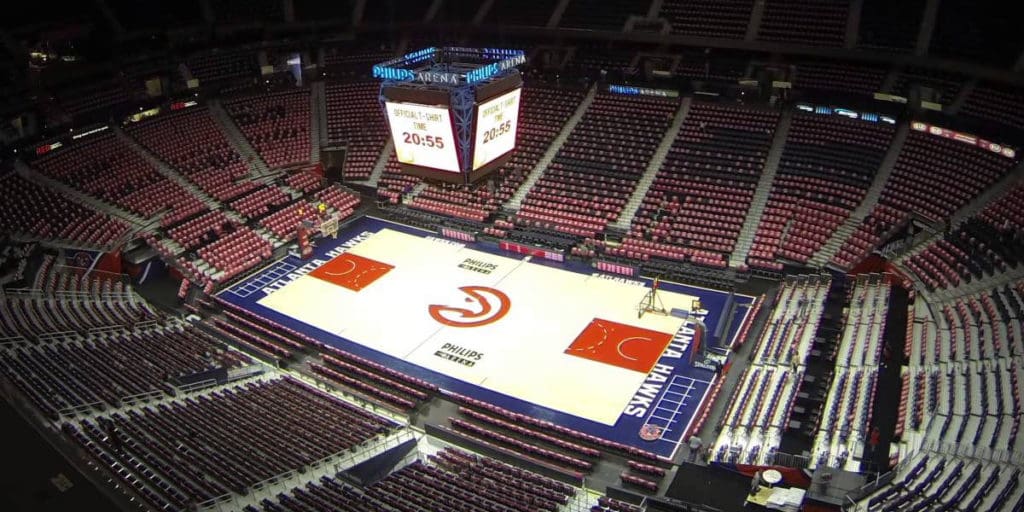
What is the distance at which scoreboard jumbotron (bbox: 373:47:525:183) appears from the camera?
1144 inches

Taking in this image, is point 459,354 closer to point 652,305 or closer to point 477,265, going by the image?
point 477,265

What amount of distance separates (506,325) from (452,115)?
1010 centimetres

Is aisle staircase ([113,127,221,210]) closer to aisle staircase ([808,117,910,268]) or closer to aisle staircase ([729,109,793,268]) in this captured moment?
aisle staircase ([729,109,793,268])

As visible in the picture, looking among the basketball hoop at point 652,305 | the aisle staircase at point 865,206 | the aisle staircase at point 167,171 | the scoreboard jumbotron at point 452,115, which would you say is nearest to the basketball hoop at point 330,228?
the aisle staircase at point 167,171

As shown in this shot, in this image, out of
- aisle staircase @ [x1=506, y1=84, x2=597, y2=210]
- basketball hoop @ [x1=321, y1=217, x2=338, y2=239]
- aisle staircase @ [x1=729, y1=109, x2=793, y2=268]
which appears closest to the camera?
aisle staircase @ [x1=729, y1=109, x2=793, y2=268]

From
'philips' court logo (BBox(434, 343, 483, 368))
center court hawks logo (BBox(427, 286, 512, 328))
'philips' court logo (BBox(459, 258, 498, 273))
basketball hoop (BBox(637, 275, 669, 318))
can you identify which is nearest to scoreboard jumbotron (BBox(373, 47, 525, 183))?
center court hawks logo (BBox(427, 286, 512, 328))

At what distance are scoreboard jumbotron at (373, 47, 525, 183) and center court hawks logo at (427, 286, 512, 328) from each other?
6949mm

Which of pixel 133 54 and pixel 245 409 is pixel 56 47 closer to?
pixel 133 54

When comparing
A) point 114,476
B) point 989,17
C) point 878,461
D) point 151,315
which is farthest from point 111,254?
point 989,17

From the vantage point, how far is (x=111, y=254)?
38406mm

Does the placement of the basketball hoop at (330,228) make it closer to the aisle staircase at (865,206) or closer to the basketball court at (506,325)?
the basketball court at (506,325)

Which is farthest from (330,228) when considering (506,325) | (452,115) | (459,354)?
(452,115)

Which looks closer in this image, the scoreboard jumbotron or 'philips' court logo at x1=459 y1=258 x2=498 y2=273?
the scoreboard jumbotron

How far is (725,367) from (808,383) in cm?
331
